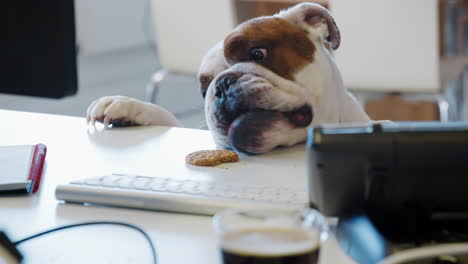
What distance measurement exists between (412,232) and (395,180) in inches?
2.0

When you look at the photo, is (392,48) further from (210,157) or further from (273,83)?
(210,157)

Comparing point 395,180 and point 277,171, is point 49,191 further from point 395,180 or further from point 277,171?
point 395,180

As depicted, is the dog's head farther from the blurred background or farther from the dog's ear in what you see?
the blurred background

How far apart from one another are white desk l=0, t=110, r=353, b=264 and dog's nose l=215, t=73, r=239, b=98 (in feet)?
0.34

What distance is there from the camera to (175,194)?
2.49ft

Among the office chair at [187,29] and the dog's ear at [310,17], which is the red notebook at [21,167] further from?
the office chair at [187,29]

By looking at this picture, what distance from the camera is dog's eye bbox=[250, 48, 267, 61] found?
1029 millimetres

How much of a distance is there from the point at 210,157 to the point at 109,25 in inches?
120

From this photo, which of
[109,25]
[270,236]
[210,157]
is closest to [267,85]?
[210,157]

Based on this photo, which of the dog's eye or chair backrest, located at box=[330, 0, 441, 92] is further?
chair backrest, located at box=[330, 0, 441, 92]

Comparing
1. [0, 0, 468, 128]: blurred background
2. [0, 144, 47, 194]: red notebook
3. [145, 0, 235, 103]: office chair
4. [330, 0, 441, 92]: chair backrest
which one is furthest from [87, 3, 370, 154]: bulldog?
[145, 0, 235, 103]: office chair

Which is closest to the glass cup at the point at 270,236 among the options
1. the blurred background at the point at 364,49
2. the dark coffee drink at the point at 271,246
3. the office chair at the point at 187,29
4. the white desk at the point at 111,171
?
the dark coffee drink at the point at 271,246

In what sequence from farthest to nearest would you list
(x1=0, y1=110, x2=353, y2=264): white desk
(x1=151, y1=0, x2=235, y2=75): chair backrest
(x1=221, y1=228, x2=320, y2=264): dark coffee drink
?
(x1=151, y1=0, x2=235, y2=75): chair backrest
(x1=0, y1=110, x2=353, y2=264): white desk
(x1=221, y1=228, x2=320, y2=264): dark coffee drink

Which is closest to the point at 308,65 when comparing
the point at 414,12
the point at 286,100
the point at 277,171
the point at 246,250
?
the point at 286,100
